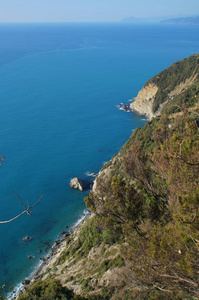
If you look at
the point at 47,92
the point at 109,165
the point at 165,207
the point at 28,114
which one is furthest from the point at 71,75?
the point at 165,207

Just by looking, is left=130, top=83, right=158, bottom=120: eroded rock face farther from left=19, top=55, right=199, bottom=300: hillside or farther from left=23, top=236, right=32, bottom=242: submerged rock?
left=19, top=55, right=199, bottom=300: hillside

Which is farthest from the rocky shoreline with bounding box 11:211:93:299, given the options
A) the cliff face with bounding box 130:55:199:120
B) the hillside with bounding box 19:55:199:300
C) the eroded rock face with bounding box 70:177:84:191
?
the cliff face with bounding box 130:55:199:120

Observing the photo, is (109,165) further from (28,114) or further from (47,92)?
(47,92)

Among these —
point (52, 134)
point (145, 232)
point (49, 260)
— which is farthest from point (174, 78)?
point (145, 232)

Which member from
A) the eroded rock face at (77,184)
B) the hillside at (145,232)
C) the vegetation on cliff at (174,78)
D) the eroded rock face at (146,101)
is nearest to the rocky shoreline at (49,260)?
the hillside at (145,232)

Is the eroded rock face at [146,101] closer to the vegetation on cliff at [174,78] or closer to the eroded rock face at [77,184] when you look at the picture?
the vegetation on cliff at [174,78]

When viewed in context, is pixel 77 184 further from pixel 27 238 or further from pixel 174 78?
pixel 174 78

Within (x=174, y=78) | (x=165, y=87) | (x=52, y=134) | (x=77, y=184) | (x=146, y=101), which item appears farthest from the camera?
(x=146, y=101)

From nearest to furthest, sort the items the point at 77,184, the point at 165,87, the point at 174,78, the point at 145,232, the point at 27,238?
the point at 145,232
the point at 27,238
the point at 77,184
the point at 174,78
the point at 165,87
